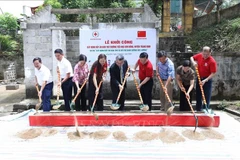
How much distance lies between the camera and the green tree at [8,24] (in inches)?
608

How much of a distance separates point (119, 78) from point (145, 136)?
1639mm

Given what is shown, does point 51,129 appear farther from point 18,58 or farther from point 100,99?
point 18,58

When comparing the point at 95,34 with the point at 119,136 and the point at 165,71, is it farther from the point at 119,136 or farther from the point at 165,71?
the point at 119,136

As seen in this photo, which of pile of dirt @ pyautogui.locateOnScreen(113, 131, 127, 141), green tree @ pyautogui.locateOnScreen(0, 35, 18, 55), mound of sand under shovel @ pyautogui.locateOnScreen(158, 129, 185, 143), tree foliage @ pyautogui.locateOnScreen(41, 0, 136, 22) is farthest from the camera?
green tree @ pyautogui.locateOnScreen(0, 35, 18, 55)

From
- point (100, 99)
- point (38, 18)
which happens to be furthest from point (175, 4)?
point (100, 99)

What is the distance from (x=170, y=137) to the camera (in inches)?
170

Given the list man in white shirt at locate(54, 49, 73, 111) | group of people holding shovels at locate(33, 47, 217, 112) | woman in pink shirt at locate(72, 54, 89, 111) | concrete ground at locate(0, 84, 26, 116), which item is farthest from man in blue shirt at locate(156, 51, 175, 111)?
concrete ground at locate(0, 84, 26, 116)

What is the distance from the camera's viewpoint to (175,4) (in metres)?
28.3

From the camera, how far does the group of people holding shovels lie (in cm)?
530

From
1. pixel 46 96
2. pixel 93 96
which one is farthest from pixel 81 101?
pixel 46 96

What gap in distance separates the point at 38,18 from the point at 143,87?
13.8ft

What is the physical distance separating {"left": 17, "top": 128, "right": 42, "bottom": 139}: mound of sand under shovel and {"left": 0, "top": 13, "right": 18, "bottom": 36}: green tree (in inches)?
494

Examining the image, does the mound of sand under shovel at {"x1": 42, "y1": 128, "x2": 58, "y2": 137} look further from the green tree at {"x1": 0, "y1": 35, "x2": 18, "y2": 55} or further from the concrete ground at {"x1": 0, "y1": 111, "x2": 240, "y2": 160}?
the green tree at {"x1": 0, "y1": 35, "x2": 18, "y2": 55}

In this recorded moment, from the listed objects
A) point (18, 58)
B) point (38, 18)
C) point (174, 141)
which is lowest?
point (174, 141)
